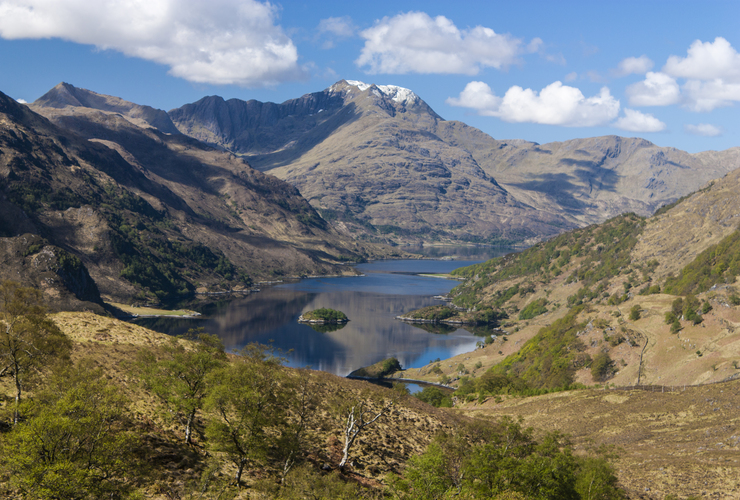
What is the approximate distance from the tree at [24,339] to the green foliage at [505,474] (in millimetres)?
26315

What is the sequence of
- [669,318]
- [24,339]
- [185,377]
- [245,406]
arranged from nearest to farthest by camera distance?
[24,339] < [245,406] < [185,377] < [669,318]

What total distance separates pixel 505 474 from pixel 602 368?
74480 millimetres

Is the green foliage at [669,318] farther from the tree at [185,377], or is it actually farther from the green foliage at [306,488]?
the tree at [185,377]

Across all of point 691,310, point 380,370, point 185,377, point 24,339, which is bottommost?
point 380,370

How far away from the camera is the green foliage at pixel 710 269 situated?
12925 cm

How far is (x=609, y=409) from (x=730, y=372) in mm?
21499

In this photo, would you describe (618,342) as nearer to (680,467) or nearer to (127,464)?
(680,467)

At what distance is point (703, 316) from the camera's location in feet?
334

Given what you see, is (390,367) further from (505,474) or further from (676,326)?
(505,474)

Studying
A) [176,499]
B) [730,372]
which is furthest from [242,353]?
[730,372]

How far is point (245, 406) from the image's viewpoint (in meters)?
39.7

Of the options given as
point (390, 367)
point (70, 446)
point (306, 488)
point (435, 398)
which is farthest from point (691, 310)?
point (70, 446)

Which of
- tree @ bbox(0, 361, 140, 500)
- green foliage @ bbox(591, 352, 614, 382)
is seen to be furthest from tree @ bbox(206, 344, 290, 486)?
green foliage @ bbox(591, 352, 614, 382)

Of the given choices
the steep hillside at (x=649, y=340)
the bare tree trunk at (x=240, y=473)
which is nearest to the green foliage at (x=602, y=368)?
the steep hillside at (x=649, y=340)
